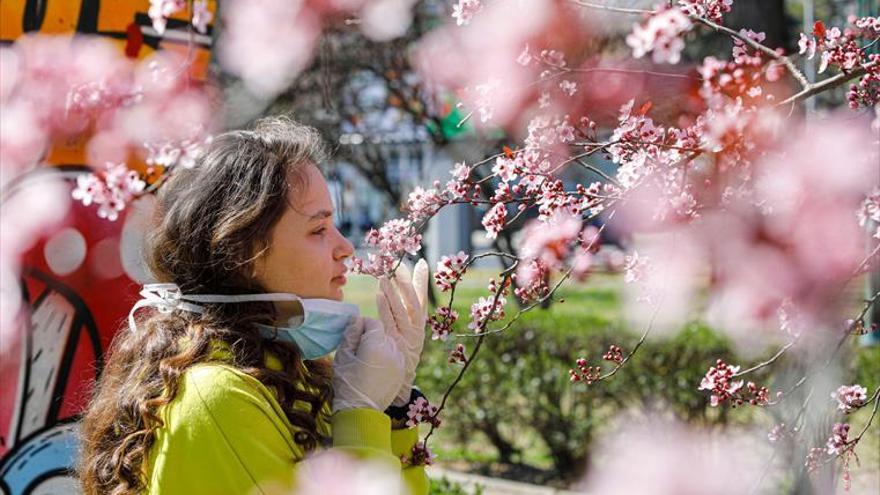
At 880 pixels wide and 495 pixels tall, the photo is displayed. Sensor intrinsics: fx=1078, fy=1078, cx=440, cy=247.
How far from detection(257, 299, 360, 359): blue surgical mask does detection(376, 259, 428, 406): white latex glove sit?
0.07 metres

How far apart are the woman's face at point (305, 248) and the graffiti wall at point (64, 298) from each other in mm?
1687

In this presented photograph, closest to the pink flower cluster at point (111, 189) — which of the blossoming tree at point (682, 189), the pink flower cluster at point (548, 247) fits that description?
the blossoming tree at point (682, 189)

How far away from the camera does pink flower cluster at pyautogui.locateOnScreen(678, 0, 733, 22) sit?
2062 mm

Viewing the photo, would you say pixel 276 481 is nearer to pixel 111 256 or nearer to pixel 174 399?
pixel 174 399

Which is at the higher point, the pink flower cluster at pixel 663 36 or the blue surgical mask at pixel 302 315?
the pink flower cluster at pixel 663 36

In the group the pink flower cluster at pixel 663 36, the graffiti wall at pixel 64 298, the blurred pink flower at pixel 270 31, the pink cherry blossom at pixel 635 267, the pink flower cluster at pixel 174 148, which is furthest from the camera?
the blurred pink flower at pixel 270 31

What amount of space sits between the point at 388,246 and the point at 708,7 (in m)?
0.78

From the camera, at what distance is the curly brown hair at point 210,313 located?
5.68 feet

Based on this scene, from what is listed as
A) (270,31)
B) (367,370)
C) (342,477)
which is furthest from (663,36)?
(270,31)

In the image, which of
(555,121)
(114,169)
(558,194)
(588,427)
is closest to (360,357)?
(558,194)

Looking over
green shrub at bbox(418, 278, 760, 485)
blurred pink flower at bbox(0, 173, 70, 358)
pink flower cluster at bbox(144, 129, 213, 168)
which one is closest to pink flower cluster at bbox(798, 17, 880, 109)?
pink flower cluster at bbox(144, 129, 213, 168)

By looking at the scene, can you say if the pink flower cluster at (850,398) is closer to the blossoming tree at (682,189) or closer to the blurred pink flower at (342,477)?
the blossoming tree at (682,189)

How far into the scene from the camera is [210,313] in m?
1.81

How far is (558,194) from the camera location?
85.2 inches
